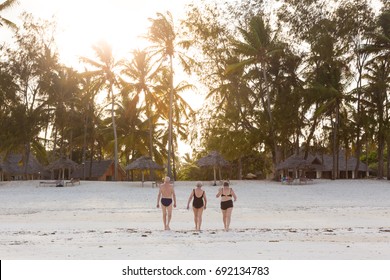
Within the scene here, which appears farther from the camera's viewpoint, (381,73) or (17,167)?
(17,167)

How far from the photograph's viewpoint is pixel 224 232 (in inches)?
530

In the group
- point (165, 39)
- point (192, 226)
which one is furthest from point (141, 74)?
point (192, 226)

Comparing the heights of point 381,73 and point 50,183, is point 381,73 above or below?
above

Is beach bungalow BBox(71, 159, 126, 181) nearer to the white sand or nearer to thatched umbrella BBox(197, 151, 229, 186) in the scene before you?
thatched umbrella BBox(197, 151, 229, 186)

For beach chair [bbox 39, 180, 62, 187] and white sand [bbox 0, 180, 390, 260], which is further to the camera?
beach chair [bbox 39, 180, 62, 187]

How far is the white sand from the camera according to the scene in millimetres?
10117

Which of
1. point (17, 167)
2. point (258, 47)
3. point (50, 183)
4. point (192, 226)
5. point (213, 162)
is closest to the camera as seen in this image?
point (192, 226)

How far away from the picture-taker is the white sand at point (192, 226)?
1012 cm

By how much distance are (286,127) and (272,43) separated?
5.98 m

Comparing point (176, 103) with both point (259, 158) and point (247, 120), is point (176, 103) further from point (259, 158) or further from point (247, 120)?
point (259, 158)

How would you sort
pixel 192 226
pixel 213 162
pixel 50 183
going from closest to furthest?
1. pixel 192 226
2. pixel 50 183
3. pixel 213 162

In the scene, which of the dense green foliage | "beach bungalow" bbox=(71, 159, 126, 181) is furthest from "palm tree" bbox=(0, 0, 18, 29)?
"beach bungalow" bbox=(71, 159, 126, 181)

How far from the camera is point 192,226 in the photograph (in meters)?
15.3

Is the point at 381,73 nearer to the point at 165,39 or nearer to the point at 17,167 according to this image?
the point at 165,39
